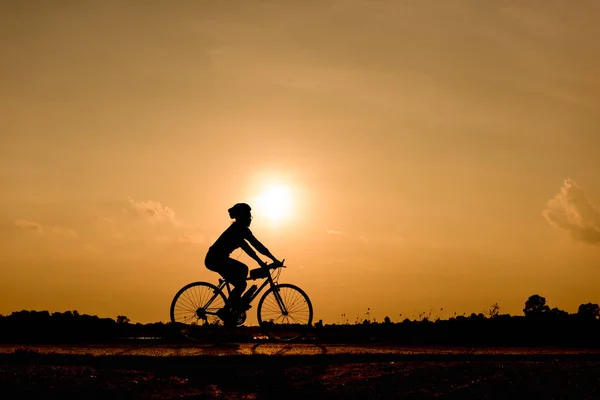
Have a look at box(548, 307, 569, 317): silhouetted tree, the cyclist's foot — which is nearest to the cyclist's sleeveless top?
the cyclist's foot

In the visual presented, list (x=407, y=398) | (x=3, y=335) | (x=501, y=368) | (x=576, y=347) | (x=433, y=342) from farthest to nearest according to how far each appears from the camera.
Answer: (x=3, y=335), (x=433, y=342), (x=576, y=347), (x=501, y=368), (x=407, y=398)

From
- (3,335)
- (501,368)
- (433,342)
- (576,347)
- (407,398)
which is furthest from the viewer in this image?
(3,335)

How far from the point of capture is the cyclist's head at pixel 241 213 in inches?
573

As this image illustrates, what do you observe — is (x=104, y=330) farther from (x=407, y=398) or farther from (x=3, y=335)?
(x=407, y=398)

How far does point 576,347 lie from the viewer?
1556cm

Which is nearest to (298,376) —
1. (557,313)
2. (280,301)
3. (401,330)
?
(280,301)

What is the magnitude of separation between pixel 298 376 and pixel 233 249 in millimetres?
3696

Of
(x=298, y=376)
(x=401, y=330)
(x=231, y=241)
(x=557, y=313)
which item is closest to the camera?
(x=298, y=376)

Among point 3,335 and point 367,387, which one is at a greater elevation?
point 3,335

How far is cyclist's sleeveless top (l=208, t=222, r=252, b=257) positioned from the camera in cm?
1455

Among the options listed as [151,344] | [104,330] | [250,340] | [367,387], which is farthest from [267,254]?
[104,330]

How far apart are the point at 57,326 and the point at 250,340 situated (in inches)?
251

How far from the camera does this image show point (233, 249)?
48.0 feet

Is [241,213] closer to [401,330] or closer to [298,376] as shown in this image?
[298,376]
